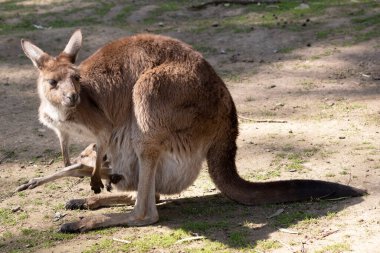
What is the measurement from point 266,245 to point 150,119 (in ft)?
3.51

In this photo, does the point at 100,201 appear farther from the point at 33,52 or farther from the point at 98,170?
the point at 33,52

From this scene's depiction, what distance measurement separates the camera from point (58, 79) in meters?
4.34

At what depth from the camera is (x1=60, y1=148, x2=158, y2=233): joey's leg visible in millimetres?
4277

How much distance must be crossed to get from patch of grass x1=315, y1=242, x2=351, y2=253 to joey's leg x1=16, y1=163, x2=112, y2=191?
1633mm

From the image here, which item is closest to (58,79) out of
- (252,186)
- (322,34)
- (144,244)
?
(144,244)

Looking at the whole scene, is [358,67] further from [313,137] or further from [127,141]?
[127,141]

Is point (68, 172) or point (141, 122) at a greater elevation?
point (141, 122)

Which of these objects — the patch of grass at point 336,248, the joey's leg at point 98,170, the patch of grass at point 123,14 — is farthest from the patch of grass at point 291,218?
the patch of grass at point 123,14

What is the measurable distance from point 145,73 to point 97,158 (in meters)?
0.66

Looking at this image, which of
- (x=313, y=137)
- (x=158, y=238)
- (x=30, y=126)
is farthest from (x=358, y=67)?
(x=158, y=238)

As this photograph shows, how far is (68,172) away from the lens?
481 centimetres

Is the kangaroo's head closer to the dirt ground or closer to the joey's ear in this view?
the joey's ear

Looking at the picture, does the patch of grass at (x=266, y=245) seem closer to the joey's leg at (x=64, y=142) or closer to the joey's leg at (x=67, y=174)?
the joey's leg at (x=67, y=174)

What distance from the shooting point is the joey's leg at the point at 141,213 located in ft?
14.0
